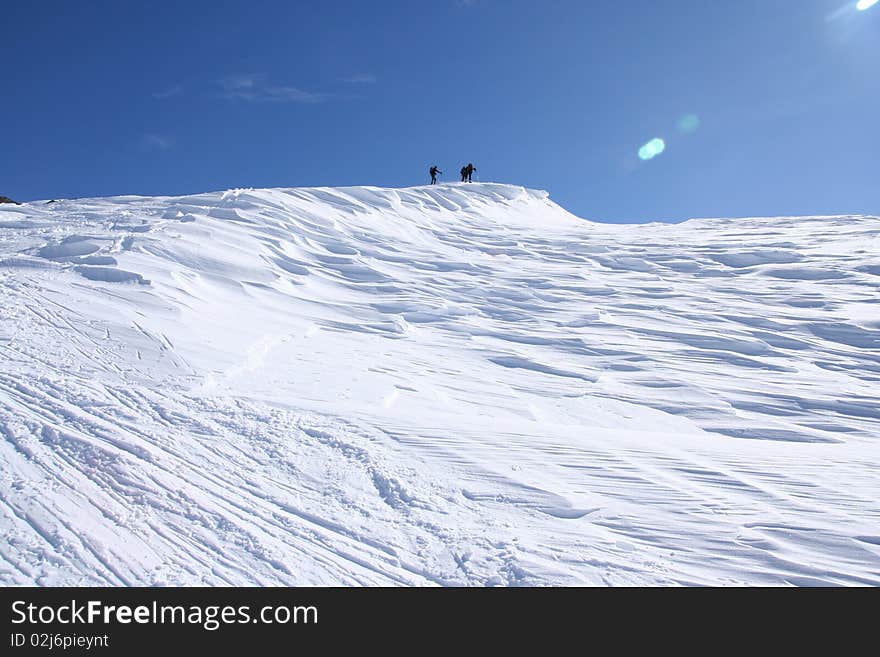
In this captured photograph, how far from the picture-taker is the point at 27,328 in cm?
515

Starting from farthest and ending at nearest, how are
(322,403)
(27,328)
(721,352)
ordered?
(721,352)
(27,328)
(322,403)

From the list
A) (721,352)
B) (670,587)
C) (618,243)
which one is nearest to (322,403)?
(670,587)

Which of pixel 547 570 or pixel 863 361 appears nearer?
pixel 547 570

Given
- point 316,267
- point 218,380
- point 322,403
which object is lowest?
point 322,403

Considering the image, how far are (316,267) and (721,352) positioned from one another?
7.38m

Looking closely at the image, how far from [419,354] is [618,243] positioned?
32.3ft

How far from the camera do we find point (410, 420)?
4.59 metres

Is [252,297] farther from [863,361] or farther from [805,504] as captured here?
[863,361]

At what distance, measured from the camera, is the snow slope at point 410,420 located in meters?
2.97

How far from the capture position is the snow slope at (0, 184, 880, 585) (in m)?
2.97

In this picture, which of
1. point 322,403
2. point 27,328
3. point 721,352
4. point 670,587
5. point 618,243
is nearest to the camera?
point 670,587

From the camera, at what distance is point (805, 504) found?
3.67 metres

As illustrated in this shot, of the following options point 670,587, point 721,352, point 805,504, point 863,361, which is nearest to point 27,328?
point 670,587

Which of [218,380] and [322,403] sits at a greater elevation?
[218,380]
